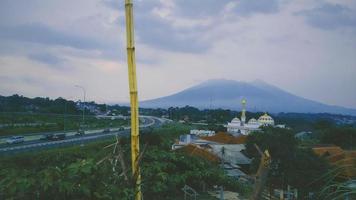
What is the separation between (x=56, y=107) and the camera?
70.4 m

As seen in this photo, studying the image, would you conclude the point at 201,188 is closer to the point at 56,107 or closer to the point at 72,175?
the point at 72,175

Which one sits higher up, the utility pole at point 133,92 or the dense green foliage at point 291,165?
the utility pole at point 133,92

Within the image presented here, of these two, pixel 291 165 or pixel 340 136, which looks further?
pixel 340 136

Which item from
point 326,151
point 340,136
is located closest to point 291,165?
point 326,151

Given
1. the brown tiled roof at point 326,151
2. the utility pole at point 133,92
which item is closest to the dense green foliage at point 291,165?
the brown tiled roof at point 326,151

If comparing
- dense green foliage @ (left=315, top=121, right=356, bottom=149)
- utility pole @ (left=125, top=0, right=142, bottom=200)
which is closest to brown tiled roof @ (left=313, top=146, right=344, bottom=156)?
dense green foliage @ (left=315, top=121, right=356, bottom=149)

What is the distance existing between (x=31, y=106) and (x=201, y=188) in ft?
233

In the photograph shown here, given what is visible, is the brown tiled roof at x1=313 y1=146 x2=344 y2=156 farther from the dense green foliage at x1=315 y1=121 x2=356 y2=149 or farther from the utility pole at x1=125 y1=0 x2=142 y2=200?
the utility pole at x1=125 y1=0 x2=142 y2=200

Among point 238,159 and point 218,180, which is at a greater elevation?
point 218,180

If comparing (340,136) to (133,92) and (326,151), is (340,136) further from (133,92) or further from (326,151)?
(133,92)

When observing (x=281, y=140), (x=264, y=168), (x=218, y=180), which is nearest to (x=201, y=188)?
(x=218, y=180)

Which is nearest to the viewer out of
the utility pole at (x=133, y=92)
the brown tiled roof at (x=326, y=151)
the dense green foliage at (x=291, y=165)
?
the utility pole at (x=133, y=92)

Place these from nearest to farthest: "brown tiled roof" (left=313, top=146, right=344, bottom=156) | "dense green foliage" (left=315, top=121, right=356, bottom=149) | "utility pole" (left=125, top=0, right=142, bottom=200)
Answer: "utility pole" (left=125, top=0, right=142, bottom=200) < "brown tiled roof" (left=313, top=146, right=344, bottom=156) < "dense green foliage" (left=315, top=121, right=356, bottom=149)

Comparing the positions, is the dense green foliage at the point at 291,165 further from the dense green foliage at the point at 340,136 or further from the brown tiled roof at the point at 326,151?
the dense green foliage at the point at 340,136
